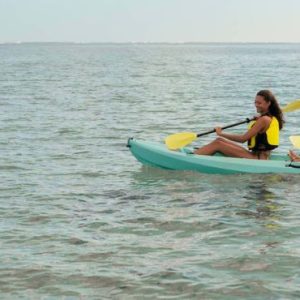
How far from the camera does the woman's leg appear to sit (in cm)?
959

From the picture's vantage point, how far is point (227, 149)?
379 inches

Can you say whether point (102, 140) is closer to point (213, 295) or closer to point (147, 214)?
point (147, 214)

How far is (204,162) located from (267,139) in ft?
2.97

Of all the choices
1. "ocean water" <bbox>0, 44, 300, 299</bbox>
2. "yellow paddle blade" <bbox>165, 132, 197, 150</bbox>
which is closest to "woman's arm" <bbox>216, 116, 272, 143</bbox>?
"ocean water" <bbox>0, 44, 300, 299</bbox>

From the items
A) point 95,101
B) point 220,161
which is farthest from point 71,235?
point 95,101

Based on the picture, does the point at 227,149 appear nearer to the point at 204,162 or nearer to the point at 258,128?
the point at 204,162

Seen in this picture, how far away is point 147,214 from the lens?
7699 mm

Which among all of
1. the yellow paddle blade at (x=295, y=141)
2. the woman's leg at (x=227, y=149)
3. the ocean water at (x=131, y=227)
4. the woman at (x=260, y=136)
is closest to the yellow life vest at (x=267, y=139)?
the woman at (x=260, y=136)

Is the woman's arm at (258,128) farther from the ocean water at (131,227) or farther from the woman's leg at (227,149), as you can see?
the ocean water at (131,227)

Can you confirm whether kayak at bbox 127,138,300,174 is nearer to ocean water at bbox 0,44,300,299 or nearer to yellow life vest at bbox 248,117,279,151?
ocean water at bbox 0,44,300,299

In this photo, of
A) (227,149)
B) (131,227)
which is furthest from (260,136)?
(131,227)

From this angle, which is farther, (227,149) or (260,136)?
(227,149)

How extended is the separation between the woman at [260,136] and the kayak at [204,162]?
140 mm

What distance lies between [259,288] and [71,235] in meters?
2.18
